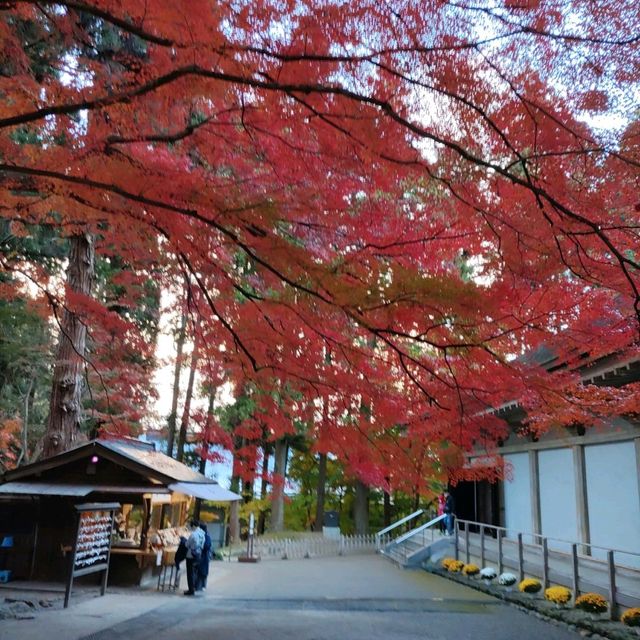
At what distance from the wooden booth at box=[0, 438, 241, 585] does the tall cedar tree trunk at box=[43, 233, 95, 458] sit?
0.42m

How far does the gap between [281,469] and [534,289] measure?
2329 centimetres

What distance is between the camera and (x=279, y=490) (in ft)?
84.8

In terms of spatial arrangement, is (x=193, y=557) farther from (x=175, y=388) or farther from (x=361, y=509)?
(x=361, y=509)

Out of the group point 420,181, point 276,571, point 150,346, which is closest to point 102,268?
point 150,346

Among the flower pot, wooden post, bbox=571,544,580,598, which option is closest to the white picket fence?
wooden post, bbox=571,544,580,598

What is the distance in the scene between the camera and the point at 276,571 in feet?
56.0

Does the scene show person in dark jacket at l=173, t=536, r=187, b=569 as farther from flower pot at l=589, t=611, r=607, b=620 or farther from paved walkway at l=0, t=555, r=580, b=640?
flower pot at l=589, t=611, r=607, b=620

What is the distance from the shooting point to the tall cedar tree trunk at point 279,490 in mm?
25644

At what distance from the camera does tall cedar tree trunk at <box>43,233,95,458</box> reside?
10.9 meters

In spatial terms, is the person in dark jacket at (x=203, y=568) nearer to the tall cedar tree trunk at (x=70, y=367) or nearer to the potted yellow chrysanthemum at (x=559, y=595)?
the tall cedar tree trunk at (x=70, y=367)

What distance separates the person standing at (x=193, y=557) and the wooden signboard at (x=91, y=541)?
1.95 m

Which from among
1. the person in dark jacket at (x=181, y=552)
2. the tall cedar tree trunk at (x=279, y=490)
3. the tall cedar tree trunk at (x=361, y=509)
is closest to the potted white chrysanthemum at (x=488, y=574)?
the person in dark jacket at (x=181, y=552)

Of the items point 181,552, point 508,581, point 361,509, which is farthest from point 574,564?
point 361,509

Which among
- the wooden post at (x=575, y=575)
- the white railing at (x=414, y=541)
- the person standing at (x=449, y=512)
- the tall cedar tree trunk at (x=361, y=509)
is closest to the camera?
the wooden post at (x=575, y=575)
